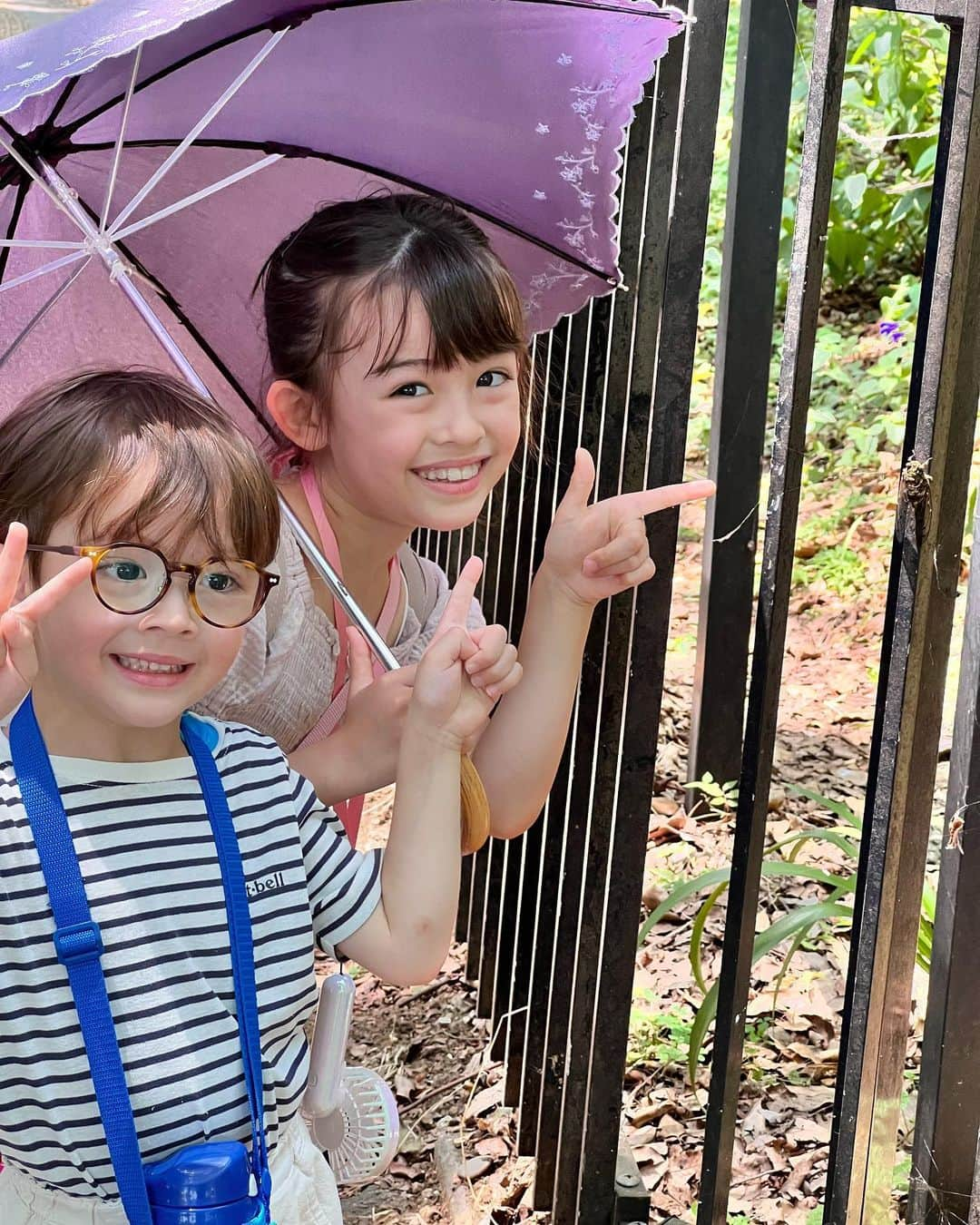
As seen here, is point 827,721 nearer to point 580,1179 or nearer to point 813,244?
point 580,1179

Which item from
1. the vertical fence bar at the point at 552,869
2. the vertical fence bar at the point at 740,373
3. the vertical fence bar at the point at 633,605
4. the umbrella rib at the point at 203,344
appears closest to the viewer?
the vertical fence bar at the point at 633,605

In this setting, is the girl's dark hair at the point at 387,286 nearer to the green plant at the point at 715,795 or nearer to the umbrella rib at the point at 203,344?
the umbrella rib at the point at 203,344

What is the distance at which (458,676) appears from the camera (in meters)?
1.81

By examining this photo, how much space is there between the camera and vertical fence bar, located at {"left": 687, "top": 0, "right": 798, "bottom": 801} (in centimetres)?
354

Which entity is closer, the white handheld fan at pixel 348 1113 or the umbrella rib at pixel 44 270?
the white handheld fan at pixel 348 1113

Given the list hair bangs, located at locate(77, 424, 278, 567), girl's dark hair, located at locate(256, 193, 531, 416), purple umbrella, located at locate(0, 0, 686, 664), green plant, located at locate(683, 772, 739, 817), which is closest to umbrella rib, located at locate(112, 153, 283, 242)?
purple umbrella, located at locate(0, 0, 686, 664)

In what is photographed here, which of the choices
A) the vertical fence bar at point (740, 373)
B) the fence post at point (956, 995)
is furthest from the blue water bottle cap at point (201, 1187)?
the vertical fence bar at point (740, 373)

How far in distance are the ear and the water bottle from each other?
40.5 inches

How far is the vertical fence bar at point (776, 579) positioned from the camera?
1.73 metres

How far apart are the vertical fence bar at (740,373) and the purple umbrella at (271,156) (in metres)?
1.26

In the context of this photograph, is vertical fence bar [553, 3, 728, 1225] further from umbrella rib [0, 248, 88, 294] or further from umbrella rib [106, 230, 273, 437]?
umbrella rib [0, 248, 88, 294]

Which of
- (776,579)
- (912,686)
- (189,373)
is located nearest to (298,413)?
(189,373)

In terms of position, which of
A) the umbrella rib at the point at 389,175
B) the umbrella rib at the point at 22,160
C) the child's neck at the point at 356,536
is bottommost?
the child's neck at the point at 356,536

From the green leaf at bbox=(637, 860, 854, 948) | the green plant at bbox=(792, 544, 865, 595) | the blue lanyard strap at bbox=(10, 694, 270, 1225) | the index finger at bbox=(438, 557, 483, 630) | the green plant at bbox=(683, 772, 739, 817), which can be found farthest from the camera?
the green plant at bbox=(792, 544, 865, 595)
